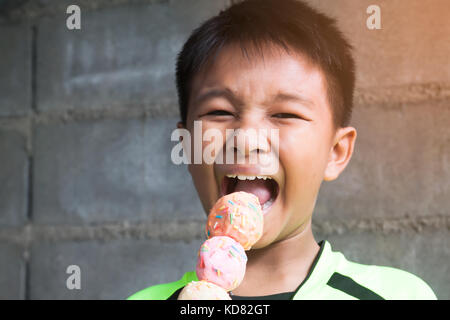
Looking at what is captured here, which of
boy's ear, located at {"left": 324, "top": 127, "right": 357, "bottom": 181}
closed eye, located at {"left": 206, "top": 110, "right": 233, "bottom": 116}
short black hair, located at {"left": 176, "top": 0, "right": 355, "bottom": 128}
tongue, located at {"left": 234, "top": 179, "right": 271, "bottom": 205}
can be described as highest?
short black hair, located at {"left": 176, "top": 0, "right": 355, "bottom": 128}

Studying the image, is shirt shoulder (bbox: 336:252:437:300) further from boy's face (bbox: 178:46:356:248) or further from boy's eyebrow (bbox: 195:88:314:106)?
boy's eyebrow (bbox: 195:88:314:106)

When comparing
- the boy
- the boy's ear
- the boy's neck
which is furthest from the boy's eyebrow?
the boy's neck

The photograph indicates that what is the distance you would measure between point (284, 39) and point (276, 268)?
1.35 ft

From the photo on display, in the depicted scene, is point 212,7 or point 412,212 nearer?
point 412,212

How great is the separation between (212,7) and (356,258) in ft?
2.29

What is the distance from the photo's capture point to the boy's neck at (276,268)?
39.8 inches

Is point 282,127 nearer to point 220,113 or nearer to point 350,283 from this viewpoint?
point 220,113

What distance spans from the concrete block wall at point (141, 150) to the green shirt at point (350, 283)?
0.27 metres

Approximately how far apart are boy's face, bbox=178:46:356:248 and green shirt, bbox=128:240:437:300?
0.08 metres

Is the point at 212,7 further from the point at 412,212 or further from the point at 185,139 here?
the point at 412,212

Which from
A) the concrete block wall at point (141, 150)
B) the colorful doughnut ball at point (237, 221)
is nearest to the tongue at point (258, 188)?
the colorful doughnut ball at point (237, 221)

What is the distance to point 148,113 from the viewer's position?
56.8 inches

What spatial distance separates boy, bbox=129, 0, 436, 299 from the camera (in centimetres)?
97
